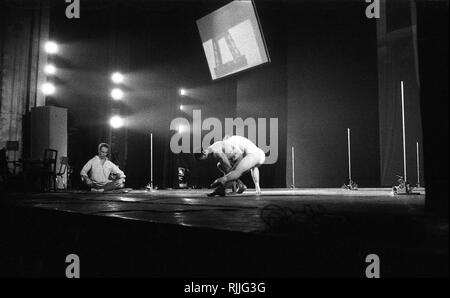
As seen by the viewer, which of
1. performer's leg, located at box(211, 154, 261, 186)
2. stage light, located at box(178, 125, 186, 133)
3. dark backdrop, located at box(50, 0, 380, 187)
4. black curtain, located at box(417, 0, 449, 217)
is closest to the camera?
black curtain, located at box(417, 0, 449, 217)

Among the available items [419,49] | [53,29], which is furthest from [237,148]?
[53,29]

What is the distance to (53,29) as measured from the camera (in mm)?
9828

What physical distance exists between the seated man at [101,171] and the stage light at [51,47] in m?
4.58

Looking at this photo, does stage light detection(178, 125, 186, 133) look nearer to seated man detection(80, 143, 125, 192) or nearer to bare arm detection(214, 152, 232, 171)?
seated man detection(80, 143, 125, 192)

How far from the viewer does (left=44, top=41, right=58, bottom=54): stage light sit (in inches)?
383

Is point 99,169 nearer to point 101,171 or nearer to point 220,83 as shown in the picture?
point 101,171

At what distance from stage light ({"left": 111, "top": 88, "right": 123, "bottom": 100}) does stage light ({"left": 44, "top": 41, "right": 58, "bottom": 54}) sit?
179 centimetres

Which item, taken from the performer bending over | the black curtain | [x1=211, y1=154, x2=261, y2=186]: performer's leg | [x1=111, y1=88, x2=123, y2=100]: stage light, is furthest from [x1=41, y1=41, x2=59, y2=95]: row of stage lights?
the black curtain

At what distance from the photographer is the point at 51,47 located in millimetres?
9727

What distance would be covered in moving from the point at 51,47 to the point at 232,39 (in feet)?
16.5

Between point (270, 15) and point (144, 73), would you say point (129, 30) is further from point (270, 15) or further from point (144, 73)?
point (270, 15)

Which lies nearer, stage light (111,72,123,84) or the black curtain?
the black curtain

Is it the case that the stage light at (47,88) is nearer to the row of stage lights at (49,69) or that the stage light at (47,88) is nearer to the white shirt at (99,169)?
the row of stage lights at (49,69)

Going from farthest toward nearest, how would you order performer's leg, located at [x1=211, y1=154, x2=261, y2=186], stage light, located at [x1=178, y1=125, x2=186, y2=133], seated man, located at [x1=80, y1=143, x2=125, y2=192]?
1. stage light, located at [x1=178, y1=125, x2=186, y2=133]
2. seated man, located at [x1=80, y1=143, x2=125, y2=192]
3. performer's leg, located at [x1=211, y1=154, x2=261, y2=186]
